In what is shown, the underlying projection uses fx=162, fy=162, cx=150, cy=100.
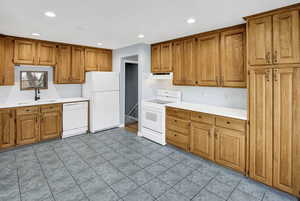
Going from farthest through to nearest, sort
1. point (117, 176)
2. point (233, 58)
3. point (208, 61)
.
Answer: point (208, 61)
point (233, 58)
point (117, 176)

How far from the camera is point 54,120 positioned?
4148mm

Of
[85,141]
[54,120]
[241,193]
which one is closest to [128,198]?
[241,193]

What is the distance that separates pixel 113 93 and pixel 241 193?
3.99m

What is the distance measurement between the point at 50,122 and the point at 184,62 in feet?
11.9

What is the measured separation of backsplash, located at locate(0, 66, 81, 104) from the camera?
13.0ft

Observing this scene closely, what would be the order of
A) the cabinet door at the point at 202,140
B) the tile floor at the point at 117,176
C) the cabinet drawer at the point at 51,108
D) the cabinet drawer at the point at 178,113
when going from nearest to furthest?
the tile floor at the point at 117,176, the cabinet door at the point at 202,140, the cabinet drawer at the point at 178,113, the cabinet drawer at the point at 51,108

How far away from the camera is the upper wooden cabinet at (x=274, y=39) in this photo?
82.0 inches

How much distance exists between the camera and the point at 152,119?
160 inches

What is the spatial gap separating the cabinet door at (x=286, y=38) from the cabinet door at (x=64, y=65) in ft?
15.2

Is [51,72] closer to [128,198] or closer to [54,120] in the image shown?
[54,120]

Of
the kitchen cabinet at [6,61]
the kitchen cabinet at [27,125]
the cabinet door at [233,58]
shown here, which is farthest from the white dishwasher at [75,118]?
the cabinet door at [233,58]

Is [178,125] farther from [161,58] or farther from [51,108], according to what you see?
[51,108]

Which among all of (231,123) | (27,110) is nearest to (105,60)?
(27,110)

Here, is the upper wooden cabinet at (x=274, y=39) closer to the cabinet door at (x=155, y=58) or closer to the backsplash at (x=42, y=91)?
the cabinet door at (x=155, y=58)
